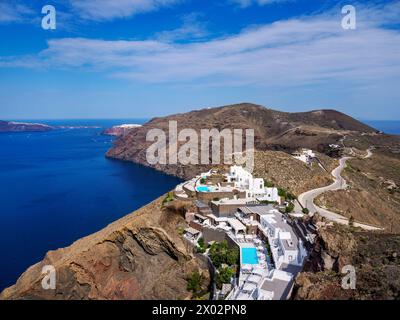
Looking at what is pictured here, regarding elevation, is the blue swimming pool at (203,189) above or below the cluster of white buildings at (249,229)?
above

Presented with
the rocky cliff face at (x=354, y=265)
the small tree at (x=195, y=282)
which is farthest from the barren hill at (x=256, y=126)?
the rocky cliff face at (x=354, y=265)

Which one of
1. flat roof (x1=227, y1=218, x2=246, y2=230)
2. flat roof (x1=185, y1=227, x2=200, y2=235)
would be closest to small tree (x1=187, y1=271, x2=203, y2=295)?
flat roof (x1=185, y1=227, x2=200, y2=235)

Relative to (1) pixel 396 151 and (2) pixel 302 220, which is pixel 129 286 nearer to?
(2) pixel 302 220

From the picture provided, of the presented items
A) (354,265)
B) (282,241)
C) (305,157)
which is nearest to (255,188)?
(282,241)

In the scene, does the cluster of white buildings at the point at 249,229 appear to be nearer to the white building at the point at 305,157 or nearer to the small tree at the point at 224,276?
the small tree at the point at 224,276

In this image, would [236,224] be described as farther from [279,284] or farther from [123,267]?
[279,284]
